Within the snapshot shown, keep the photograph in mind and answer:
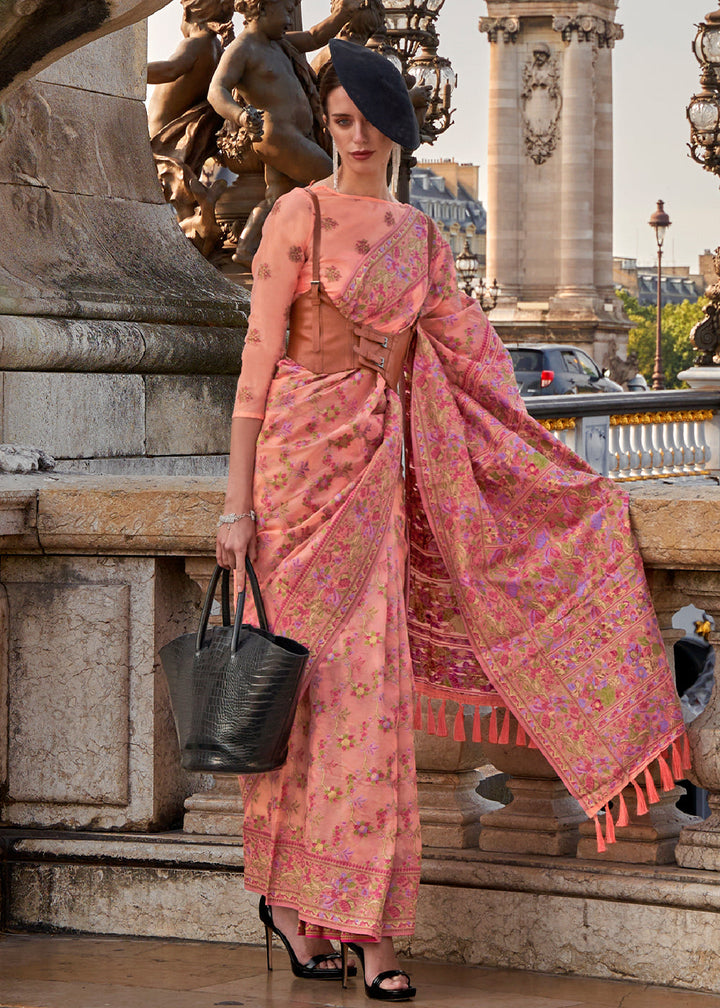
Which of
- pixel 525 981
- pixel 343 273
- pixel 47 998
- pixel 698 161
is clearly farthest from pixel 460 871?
pixel 698 161

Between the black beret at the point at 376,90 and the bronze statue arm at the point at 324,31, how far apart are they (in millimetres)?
8765

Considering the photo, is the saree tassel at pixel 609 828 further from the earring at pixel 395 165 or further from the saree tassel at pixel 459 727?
the earring at pixel 395 165

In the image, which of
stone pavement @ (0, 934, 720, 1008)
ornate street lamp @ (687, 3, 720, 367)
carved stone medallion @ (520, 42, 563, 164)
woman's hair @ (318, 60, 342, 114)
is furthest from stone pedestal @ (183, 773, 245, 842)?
carved stone medallion @ (520, 42, 563, 164)

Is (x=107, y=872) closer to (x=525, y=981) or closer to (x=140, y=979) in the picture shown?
(x=140, y=979)

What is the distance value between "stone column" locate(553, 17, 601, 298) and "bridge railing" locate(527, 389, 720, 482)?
3336 cm

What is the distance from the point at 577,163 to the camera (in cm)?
5566

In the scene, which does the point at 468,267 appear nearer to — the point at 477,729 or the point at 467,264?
the point at 467,264

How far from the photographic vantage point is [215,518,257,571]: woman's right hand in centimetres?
416

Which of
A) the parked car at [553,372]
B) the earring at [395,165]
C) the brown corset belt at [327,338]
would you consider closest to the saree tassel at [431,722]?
the brown corset belt at [327,338]

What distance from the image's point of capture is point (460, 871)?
4.56m

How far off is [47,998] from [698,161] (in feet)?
59.7

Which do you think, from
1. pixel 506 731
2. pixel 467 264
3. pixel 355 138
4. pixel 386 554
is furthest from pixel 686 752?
pixel 467 264

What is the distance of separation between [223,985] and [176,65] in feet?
36.5

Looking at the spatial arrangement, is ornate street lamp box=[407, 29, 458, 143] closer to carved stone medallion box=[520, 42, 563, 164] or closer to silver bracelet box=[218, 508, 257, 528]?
silver bracelet box=[218, 508, 257, 528]
